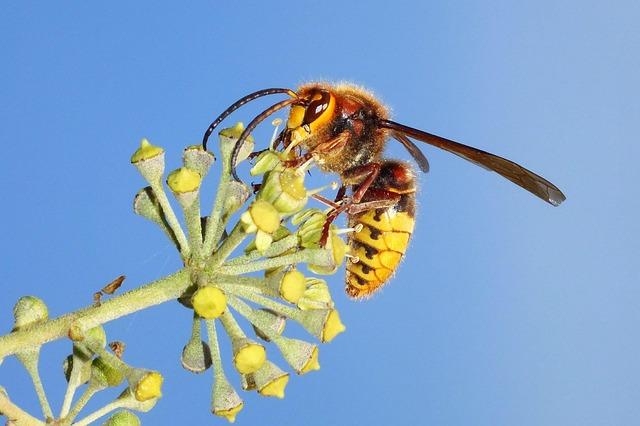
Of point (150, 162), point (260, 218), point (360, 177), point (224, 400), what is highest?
point (360, 177)

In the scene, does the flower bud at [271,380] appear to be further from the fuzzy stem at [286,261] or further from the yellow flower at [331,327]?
the fuzzy stem at [286,261]

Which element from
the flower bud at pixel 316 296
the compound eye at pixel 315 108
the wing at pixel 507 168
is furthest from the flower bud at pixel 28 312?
the wing at pixel 507 168

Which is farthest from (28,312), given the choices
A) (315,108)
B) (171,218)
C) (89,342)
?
(315,108)

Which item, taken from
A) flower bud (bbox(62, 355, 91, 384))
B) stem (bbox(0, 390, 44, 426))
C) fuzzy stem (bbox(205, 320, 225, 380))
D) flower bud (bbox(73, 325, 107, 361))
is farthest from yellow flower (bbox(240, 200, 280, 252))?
stem (bbox(0, 390, 44, 426))

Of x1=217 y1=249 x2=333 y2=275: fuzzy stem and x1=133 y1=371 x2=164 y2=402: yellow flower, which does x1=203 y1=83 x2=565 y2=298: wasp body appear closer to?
x1=217 y1=249 x2=333 y2=275: fuzzy stem

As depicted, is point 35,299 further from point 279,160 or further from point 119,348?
point 279,160

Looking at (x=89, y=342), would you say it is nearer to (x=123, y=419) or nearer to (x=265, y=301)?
(x=123, y=419)

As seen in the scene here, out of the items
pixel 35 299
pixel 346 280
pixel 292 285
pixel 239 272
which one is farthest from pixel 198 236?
pixel 346 280
